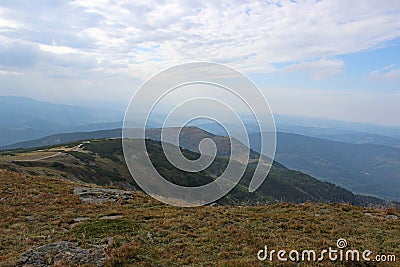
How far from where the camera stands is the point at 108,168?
67.8 metres

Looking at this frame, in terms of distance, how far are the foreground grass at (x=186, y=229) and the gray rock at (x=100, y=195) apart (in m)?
1.22

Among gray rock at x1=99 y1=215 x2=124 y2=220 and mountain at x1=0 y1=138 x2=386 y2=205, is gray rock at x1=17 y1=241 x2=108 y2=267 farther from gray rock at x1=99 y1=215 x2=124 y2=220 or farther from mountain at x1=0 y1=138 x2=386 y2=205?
mountain at x1=0 y1=138 x2=386 y2=205

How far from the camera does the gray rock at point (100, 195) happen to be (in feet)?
59.6

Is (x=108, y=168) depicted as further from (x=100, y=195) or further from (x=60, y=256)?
(x=60, y=256)

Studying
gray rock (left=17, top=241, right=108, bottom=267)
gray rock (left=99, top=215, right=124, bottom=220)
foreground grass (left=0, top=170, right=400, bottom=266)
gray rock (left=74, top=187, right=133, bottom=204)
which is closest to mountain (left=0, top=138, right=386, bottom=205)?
foreground grass (left=0, top=170, right=400, bottom=266)

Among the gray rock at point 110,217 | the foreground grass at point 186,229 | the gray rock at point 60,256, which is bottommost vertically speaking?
the gray rock at point 110,217

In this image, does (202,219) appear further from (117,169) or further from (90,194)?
(117,169)

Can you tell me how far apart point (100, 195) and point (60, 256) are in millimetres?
10730

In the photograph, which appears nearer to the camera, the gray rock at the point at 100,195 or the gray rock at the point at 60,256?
the gray rock at the point at 60,256

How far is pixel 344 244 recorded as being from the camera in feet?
34.7

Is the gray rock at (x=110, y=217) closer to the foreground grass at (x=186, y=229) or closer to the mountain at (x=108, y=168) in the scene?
the foreground grass at (x=186, y=229)

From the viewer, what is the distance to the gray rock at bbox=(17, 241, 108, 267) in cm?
873

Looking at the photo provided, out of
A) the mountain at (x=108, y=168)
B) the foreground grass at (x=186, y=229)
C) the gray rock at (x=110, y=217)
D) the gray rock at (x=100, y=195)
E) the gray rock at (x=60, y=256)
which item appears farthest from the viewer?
the mountain at (x=108, y=168)

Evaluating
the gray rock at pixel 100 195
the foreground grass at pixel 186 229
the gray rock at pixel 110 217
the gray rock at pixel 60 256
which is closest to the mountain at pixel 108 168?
the foreground grass at pixel 186 229
